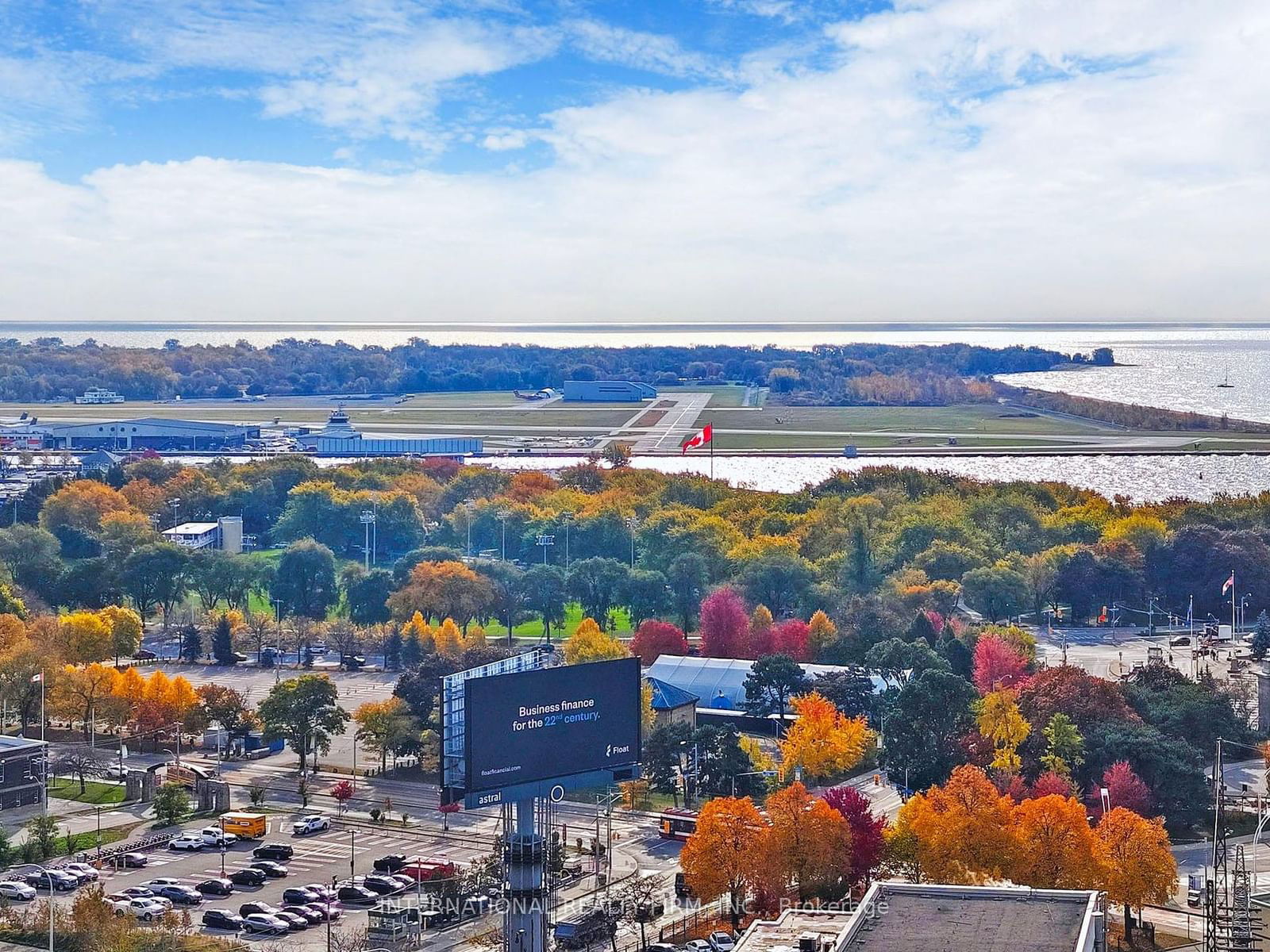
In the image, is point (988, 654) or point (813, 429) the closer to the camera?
point (988, 654)

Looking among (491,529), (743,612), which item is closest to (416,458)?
(491,529)

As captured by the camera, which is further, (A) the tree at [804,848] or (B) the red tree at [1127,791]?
(B) the red tree at [1127,791]

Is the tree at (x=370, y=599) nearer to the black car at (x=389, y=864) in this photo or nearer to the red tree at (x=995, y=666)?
the red tree at (x=995, y=666)

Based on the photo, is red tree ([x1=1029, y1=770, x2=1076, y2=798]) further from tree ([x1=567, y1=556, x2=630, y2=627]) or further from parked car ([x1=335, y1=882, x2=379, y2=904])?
tree ([x1=567, y1=556, x2=630, y2=627])

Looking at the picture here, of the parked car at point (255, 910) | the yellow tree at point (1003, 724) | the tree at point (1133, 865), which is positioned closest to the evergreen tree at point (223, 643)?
the parked car at point (255, 910)

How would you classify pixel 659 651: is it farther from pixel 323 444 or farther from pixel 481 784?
pixel 323 444

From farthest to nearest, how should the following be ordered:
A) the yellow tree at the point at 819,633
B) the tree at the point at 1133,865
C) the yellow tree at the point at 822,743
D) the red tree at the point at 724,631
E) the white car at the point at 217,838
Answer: the red tree at the point at 724,631, the yellow tree at the point at 819,633, the yellow tree at the point at 822,743, the white car at the point at 217,838, the tree at the point at 1133,865
